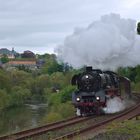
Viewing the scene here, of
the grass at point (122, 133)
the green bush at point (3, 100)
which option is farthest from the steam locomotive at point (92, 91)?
the green bush at point (3, 100)

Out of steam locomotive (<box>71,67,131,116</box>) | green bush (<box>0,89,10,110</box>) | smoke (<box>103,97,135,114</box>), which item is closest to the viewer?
steam locomotive (<box>71,67,131,116</box>)

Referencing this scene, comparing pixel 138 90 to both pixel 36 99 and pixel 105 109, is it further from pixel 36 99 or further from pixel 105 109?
pixel 36 99

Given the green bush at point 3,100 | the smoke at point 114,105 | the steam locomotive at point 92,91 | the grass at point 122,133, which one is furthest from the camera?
the green bush at point 3,100

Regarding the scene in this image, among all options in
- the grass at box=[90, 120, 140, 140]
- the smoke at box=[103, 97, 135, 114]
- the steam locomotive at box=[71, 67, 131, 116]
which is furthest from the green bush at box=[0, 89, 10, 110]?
the grass at box=[90, 120, 140, 140]

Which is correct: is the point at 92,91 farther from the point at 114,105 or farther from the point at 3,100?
the point at 3,100

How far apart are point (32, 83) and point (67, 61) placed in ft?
269

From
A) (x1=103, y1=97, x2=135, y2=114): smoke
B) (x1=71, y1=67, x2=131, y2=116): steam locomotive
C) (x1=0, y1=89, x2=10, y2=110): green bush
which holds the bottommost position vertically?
(x1=0, y1=89, x2=10, y2=110): green bush

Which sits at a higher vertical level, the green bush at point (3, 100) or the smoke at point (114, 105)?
the smoke at point (114, 105)

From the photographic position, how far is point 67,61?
958 inches

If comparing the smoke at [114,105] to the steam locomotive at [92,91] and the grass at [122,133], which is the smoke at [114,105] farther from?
the grass at [122,133]

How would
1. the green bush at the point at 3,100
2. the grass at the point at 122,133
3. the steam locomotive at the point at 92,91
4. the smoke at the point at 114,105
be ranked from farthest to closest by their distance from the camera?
the green bush at the point at 3,100 < the smoke at the point at 114,105 < the steam locomotive at the point at 92,91 < the grass at the point at 122,133

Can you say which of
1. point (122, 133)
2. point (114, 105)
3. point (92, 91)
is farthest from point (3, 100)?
point (122, 133)

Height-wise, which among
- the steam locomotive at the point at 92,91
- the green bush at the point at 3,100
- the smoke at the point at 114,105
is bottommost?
the green bush at the point at 3,100

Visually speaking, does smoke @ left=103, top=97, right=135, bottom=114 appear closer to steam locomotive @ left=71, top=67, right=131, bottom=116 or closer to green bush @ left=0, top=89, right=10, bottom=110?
steam locomotive @ left=71, top=67, right=131, bottom=116
